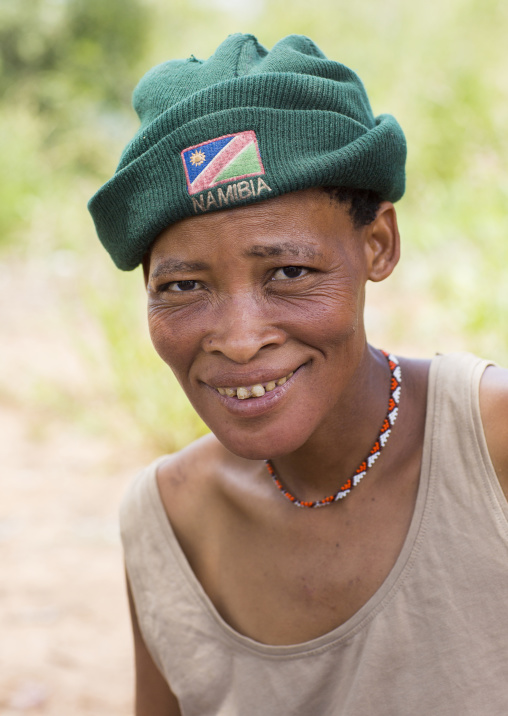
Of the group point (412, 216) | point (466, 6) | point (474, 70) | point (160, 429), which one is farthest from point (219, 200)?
point (466, 6)

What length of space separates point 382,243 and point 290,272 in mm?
315

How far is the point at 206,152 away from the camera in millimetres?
1491

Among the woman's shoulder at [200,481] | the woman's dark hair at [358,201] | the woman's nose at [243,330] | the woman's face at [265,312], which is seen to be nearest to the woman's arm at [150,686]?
the woman's shoulder at [200,481]

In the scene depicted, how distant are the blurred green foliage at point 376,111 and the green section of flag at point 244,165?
3.13 meters

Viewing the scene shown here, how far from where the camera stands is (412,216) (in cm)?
757

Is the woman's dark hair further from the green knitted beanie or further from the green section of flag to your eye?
the green section of flag

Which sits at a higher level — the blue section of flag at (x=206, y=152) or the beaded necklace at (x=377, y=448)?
the blue section of flag at (x=206, y=152)

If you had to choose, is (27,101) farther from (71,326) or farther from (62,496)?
(62,496)

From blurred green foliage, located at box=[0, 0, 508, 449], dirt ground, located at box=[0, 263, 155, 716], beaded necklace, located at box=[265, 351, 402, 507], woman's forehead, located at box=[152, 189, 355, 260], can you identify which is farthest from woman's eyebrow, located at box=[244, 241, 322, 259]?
blurred green foliage, located at box=[0, 0, 508, 449]

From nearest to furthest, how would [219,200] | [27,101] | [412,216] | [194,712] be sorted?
[219,200]
[194,712]
[412,216]
[27,101]

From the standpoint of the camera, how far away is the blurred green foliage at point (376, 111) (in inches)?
200

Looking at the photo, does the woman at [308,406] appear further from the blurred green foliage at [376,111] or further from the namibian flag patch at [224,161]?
the blurred green foliage at [376,111]

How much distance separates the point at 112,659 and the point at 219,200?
257 cm

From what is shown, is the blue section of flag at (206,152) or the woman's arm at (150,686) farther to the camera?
the woman's arm at (150,686)
